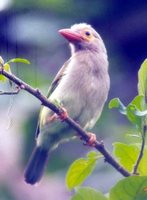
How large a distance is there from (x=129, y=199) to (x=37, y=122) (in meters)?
1.69

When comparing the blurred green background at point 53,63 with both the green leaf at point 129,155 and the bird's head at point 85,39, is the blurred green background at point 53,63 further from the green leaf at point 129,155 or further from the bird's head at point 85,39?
the green leaf at point 129,155

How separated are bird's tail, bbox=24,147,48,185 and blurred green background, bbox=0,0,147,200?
0.15ft

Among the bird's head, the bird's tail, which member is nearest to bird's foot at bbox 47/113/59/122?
the bird's tail

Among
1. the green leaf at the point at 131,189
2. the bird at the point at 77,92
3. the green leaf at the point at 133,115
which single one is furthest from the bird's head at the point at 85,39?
the green leaf at the point at 131,189

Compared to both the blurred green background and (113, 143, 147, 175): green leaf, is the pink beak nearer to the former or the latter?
the blurred green background

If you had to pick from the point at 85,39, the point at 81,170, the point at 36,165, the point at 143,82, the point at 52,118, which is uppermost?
the point at 143,82

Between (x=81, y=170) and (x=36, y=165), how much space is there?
5.06 feet

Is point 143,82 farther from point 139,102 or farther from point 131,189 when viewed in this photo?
point 131,189

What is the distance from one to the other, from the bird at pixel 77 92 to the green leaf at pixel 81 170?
3.36 feet

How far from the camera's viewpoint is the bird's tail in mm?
2941

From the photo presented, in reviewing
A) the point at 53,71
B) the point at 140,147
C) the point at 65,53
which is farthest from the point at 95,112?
the point at 140,147

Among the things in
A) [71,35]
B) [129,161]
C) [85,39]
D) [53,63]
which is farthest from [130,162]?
[53,63]

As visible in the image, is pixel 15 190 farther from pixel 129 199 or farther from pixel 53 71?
pixel 129 199

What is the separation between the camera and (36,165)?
3.25 metres
